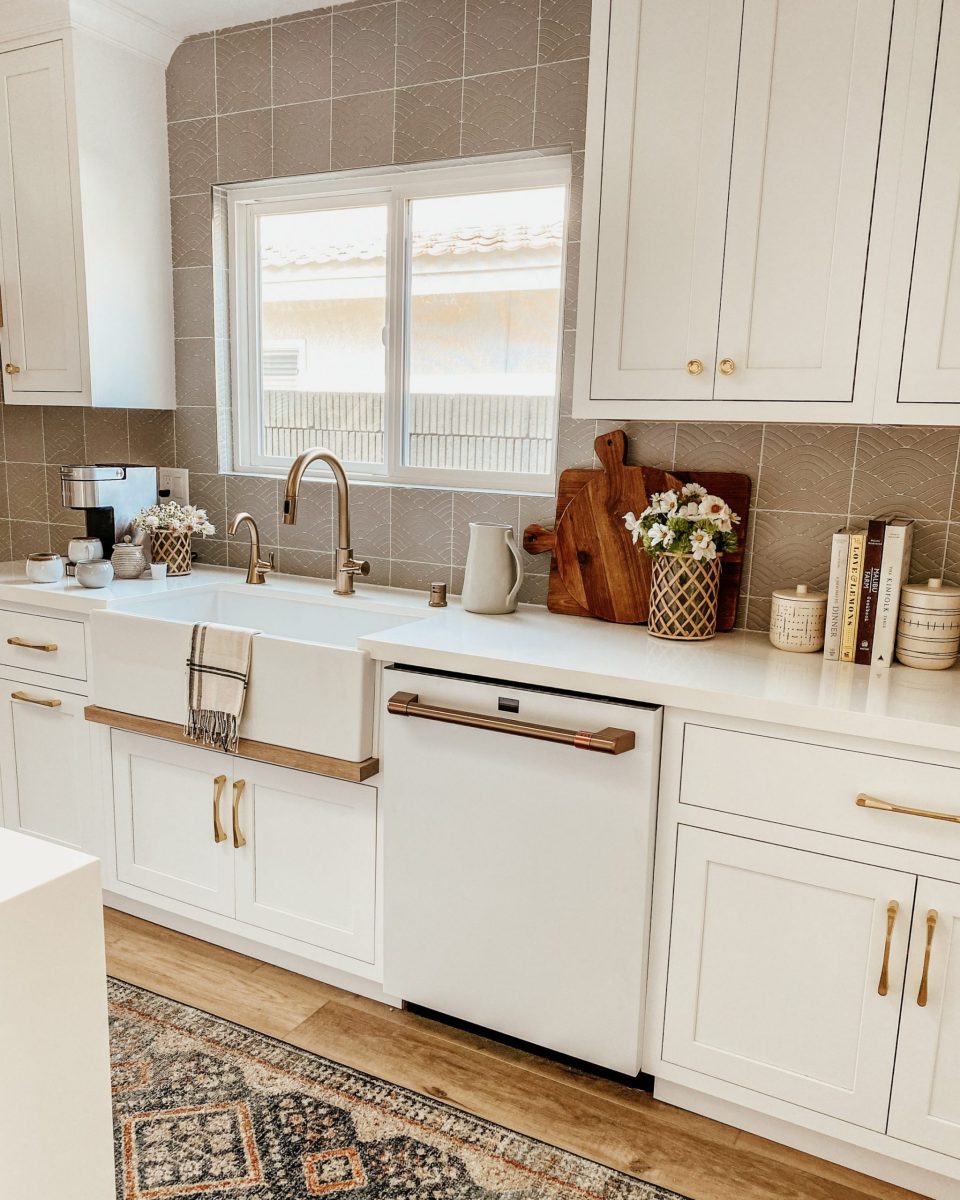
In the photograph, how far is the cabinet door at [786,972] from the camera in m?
1.59

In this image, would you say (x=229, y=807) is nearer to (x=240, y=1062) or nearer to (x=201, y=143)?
(x=240, y=1062)

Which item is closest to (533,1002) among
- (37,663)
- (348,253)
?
(37,663)

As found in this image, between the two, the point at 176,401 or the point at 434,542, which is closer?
the point at 434,542

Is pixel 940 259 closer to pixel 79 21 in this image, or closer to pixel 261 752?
pixel 261 752

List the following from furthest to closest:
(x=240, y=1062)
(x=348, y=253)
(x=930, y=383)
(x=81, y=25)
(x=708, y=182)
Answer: (x=348, y=253) < (x=81, y=25) < (x=240, y=1062) < (x=708, y=182) < (x=930, y=383)

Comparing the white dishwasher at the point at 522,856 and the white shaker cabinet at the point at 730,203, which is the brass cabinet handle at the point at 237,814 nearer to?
the white dishwasher at the point at 522,856

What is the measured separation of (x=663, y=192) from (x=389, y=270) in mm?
1004

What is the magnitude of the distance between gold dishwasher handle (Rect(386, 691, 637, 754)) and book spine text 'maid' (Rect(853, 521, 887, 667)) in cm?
54

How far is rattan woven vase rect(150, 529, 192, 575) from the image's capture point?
279cm

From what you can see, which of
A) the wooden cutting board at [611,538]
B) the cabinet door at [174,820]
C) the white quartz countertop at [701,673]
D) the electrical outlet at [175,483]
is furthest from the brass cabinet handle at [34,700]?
the wooden cutting board at [611,538]

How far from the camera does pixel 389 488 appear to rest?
264 cm

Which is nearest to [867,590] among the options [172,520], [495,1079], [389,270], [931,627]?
[931,627]

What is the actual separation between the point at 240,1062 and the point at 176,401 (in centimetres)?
195

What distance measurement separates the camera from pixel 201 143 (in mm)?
2785
